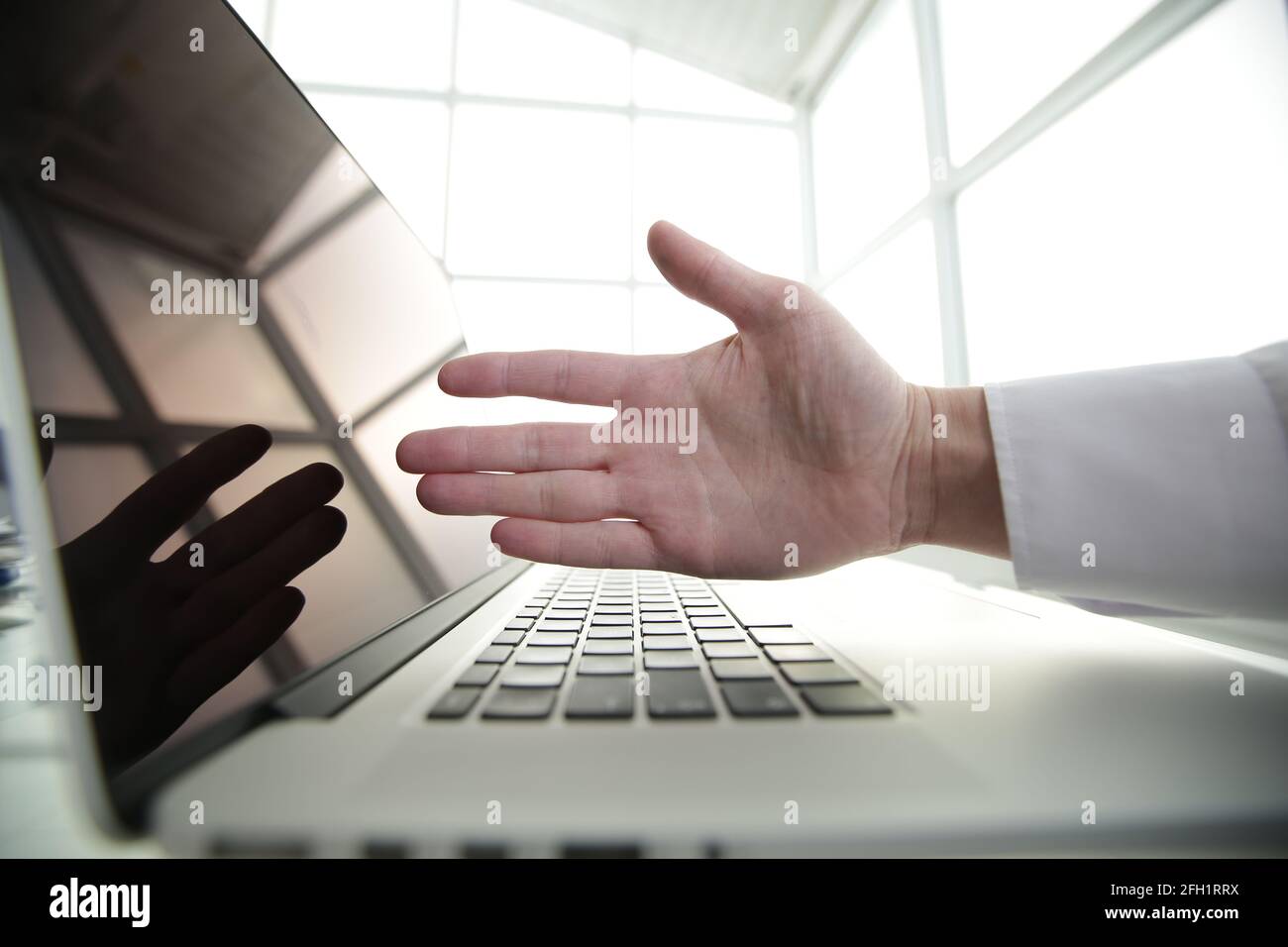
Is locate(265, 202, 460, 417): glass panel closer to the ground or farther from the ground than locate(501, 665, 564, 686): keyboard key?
farther from the ground

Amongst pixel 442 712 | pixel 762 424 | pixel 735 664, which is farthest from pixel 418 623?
pixel 762 424

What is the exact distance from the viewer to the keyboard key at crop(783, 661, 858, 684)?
0.36 metres

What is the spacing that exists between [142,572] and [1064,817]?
1.78 feet

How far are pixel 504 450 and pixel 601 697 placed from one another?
0.39 metres

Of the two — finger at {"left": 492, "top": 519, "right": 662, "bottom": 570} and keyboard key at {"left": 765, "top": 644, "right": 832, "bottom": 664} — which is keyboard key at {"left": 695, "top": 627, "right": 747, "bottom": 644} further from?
finger at {"left": 492, "top": 519, "right": 662, "bottom": 570}

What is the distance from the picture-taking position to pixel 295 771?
26 cm

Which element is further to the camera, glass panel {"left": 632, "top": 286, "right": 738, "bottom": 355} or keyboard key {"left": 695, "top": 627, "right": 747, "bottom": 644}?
glass panel {"left": 632, "top": 286, "right": 738, "bottom": 355}

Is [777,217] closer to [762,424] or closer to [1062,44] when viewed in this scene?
[1062,44]

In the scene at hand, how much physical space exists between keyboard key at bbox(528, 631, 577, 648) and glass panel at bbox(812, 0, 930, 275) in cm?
196

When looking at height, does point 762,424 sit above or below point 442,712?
above

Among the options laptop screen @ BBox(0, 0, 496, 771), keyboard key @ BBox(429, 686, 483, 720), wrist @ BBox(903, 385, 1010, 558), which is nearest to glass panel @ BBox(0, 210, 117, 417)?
laptop screen @ BBox(0, 0, 496, 771)

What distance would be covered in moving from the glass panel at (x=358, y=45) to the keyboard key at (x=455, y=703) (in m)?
3.24

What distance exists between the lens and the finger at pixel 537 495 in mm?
625

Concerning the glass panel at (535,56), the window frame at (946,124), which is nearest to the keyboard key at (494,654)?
the window frame at (946,124)
